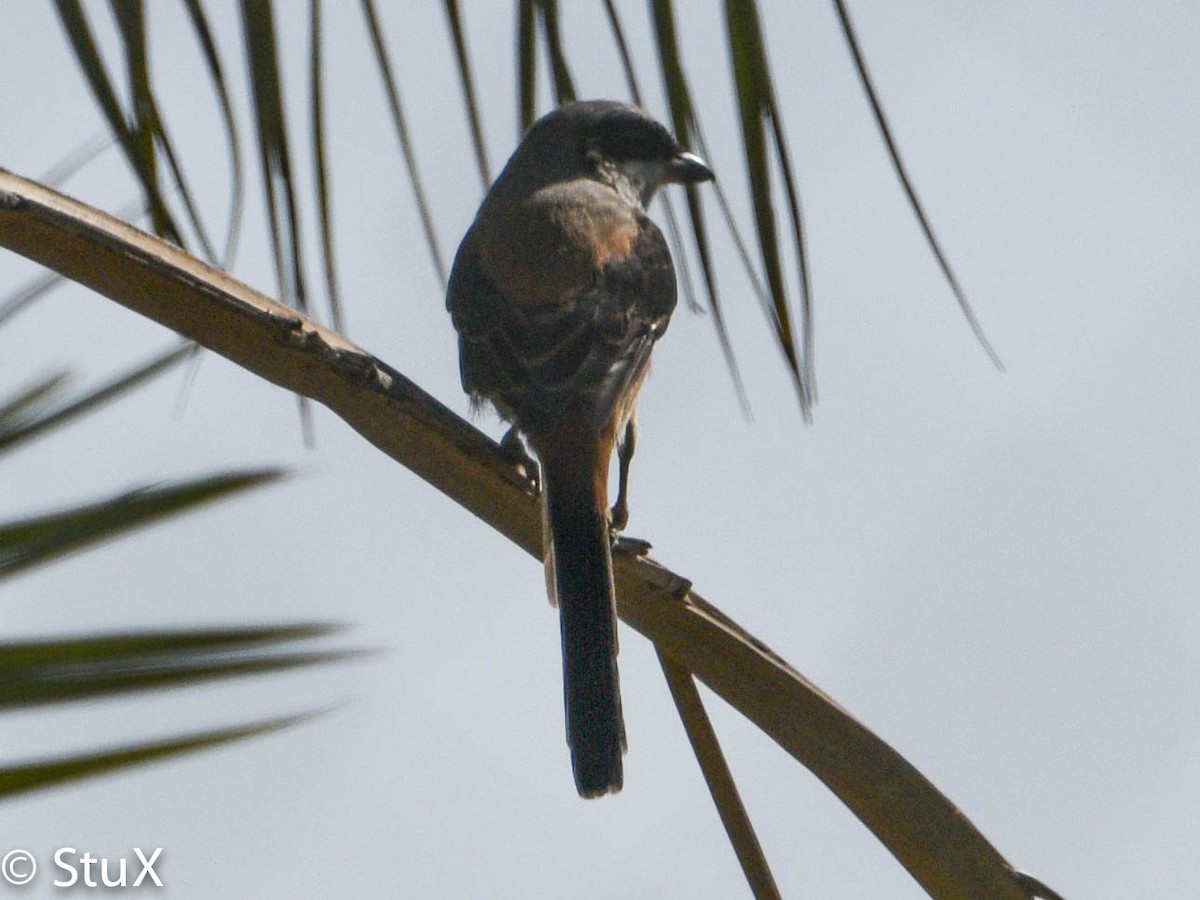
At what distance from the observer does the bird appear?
8.50 ft

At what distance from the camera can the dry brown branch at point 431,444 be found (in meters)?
1.75

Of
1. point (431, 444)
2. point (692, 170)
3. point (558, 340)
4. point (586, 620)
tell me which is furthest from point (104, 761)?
point (558, 340)

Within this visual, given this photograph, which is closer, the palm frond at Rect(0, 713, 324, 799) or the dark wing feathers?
the palm frond at Rect(0, 713, 324, 799)

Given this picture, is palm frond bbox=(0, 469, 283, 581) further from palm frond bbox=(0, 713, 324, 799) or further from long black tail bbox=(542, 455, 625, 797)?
long black tail bbox=(542, 455, 625, 797)

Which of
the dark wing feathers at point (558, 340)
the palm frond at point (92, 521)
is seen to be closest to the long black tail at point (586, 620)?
the dark wing feathers at point (558, 340)

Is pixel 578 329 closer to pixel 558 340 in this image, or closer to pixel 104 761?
pixel 558 340

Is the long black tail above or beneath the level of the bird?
beneath

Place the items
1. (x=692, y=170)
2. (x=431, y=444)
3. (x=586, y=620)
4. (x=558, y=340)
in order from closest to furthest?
(x=431, y=444) < (x=586, y=620) < (x=692, y=170) < (x=558, y=340)

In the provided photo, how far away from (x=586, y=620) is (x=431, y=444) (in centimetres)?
68

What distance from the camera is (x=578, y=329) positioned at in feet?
11.6

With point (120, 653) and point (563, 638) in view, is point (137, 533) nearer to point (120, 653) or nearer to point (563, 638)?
point (120, 653)

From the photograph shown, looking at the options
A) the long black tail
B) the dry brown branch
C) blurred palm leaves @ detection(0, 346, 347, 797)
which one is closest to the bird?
the long black tail

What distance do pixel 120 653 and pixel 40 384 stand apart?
63cm

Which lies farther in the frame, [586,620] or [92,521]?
[586,620]
